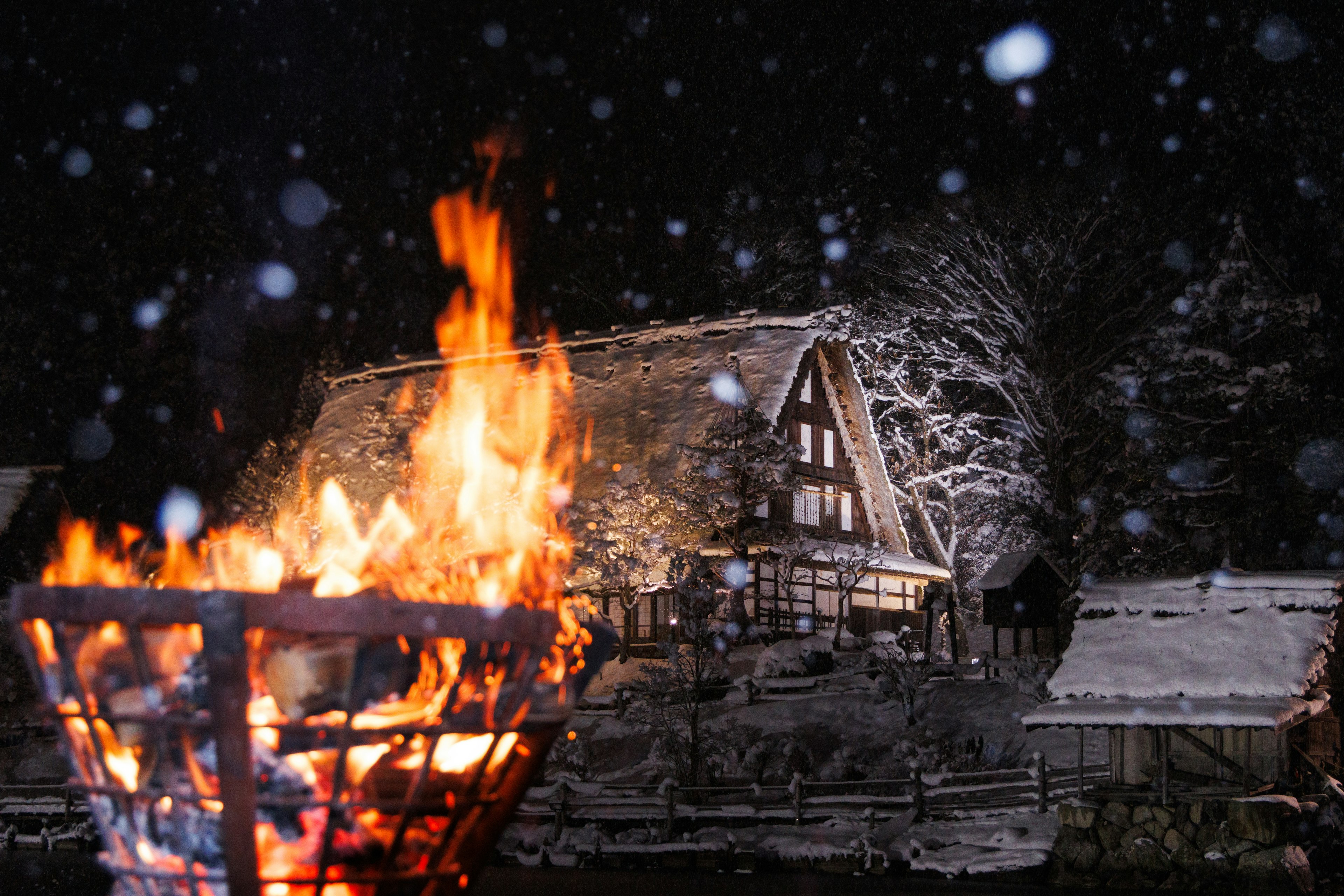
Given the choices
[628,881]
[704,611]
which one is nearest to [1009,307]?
[704,611]

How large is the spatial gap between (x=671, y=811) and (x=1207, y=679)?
7793 millimetres

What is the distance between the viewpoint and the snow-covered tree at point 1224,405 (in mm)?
19828

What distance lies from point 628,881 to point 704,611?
8302 mm

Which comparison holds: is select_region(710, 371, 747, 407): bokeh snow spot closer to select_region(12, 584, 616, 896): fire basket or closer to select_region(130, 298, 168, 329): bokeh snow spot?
select_region(12, 584, 616, 896): fire basket

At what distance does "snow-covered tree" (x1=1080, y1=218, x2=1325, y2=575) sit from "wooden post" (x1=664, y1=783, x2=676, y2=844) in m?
10.0

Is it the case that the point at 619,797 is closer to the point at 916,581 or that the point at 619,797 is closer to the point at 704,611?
the point at 704,611

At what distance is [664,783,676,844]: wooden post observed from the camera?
17812 mm

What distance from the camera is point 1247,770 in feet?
48.9

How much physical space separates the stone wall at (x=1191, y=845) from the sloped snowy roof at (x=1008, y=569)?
6.87 meters

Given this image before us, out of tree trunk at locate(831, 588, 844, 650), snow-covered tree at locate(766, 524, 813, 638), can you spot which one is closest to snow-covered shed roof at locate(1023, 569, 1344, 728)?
tree trunk at locate(831, 588, 844, 650)

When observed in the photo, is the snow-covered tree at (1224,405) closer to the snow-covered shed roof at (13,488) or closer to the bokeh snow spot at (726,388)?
the bokeh snow spot at (726,388)

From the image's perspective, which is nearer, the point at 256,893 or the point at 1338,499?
the point at 256,893

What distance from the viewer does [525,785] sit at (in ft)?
17.6

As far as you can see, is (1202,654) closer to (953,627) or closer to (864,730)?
(864,730)
